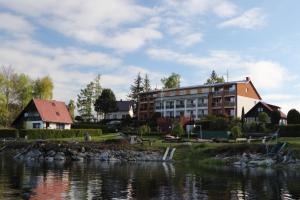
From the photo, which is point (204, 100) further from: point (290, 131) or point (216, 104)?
point (290, 131)

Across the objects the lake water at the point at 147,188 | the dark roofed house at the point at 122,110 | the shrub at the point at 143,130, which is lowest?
the lake water at the point at 147,188

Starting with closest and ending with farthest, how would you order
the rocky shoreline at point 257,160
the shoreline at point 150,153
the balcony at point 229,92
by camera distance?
the rocky shoreline at point 257,160
the shoreline at point 150,153
the balcony at point 229,92

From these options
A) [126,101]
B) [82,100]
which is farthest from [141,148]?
[126,101]

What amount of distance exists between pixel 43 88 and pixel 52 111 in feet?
74.1

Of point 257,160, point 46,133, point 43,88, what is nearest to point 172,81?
point 43,88

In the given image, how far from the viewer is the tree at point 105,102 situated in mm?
145250

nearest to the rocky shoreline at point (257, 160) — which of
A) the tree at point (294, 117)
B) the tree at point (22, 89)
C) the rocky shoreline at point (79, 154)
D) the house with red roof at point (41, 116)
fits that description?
the rocky shoreline at point (79, 154)

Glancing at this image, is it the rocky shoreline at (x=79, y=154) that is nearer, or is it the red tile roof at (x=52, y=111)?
the rocky shoreline at (x=79, y=154)

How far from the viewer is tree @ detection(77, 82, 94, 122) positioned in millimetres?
148375

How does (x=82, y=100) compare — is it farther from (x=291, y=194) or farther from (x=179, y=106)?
(x=291, y=194)

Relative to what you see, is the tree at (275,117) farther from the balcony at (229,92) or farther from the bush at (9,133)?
the bush at (9,133)

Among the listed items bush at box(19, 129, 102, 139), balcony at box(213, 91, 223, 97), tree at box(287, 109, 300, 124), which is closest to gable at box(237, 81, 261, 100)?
balcony at box(213, 91, 223, 97)

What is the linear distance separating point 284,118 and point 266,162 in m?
63.6

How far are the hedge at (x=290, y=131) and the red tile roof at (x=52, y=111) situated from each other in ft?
182
